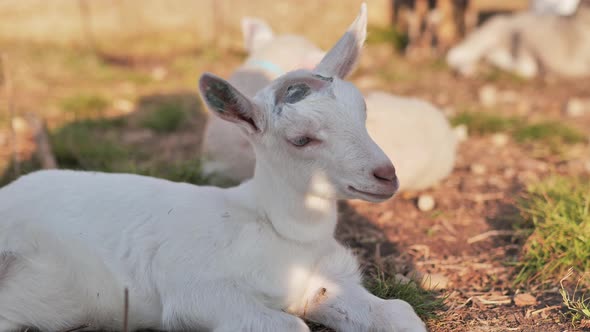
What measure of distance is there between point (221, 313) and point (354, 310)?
1.71 feet

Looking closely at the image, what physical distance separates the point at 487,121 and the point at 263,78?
221 centimetres

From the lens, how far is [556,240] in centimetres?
318

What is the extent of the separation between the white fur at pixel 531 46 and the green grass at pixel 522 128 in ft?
6.37

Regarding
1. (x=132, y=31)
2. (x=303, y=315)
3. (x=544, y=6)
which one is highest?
(x=303, y=315)

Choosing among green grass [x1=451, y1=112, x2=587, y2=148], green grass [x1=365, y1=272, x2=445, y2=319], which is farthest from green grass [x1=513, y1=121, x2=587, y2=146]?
green grass [x1=365, y1=272, x2=445, y2=319]

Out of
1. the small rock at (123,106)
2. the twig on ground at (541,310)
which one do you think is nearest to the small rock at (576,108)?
the twig on ground at (541,310)

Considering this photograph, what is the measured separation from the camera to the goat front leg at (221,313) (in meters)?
2.36

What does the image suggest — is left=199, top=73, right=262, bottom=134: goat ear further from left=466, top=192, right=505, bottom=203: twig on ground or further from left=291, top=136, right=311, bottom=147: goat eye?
left=466, top=192, right=505, bottom=203: twig on ground

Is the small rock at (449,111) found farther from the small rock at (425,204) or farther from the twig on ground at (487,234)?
the twig on ground at (487,234)

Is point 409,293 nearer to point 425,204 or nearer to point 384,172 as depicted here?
point 384,172

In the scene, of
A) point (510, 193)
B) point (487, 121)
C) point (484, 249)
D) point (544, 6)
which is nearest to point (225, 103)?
point (484, 249)

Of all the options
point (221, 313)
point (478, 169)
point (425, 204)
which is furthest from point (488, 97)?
point (221, 313)

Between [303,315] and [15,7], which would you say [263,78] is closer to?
[303,315]

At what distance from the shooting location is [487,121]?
547 cm
